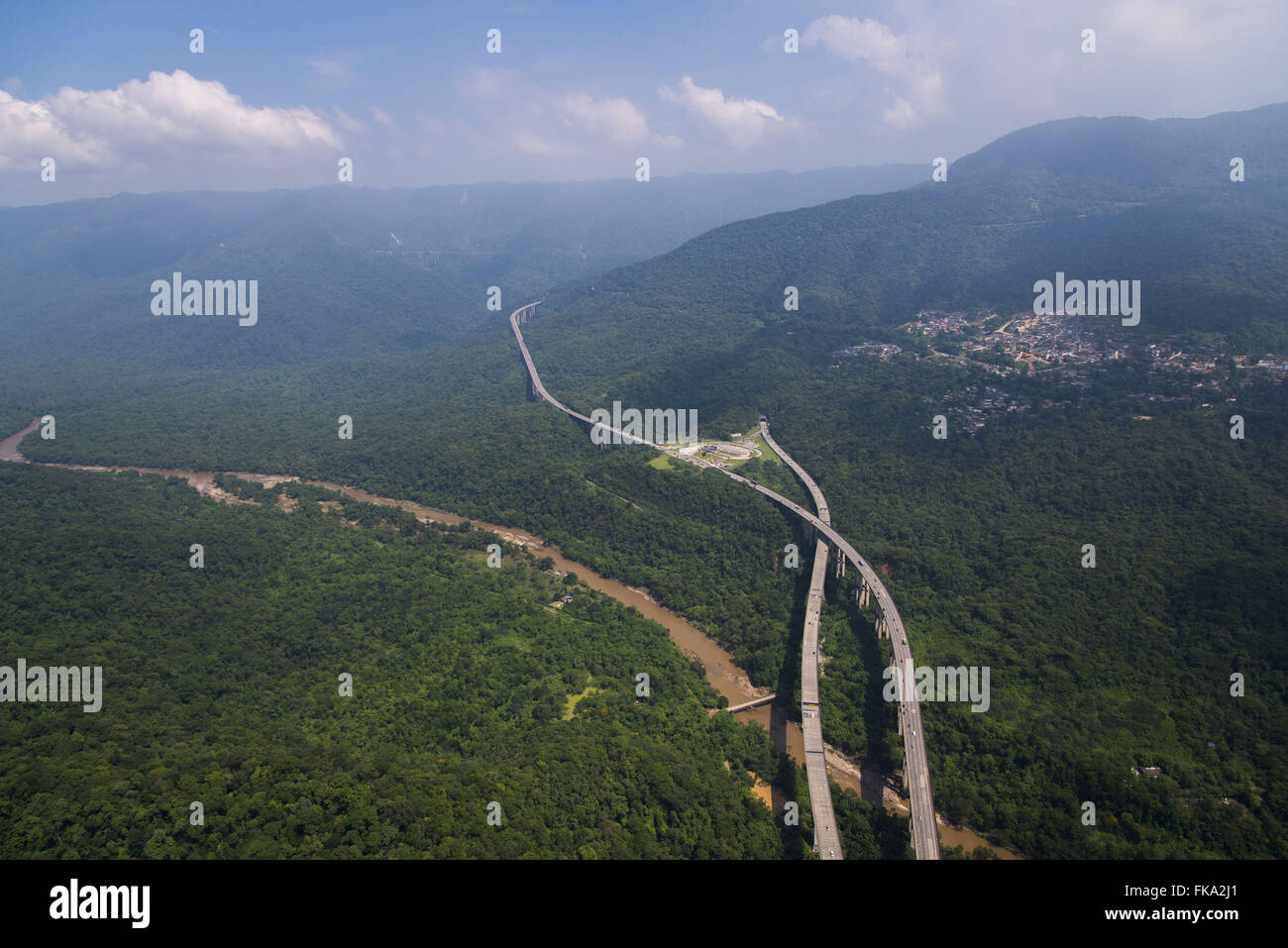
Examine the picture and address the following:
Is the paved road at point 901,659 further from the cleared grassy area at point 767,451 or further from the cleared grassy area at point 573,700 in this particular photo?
the cleared grassy area at point 573,700

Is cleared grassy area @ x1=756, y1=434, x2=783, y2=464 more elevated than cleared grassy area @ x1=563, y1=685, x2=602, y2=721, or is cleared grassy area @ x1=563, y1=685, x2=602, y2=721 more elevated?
cleared grassy area @ x1=756, y1=434, x2=783, y2=464

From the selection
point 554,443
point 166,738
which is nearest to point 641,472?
point 554,443

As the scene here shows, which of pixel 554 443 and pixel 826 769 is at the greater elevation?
pixel 554 443

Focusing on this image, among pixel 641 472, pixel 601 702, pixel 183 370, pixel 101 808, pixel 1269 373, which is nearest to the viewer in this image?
pixel 101 808

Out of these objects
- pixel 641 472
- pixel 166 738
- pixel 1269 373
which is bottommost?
pixel 166 738

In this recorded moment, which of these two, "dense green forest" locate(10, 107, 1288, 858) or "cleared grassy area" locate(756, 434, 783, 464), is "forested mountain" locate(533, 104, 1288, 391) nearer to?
"dense green forest" locate(10, 107, 1288, 858)

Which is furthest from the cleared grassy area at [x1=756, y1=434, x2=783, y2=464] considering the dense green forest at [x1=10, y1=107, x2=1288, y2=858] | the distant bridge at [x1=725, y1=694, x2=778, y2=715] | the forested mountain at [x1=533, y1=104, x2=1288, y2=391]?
the distant bridge at [x1=725, y1=694, x2=778, y2=715]

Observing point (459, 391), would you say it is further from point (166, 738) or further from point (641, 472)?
point (166, 738)

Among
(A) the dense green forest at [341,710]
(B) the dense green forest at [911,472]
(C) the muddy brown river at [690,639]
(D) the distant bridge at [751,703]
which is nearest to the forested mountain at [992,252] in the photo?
(B) the dense green forest at [911,472]
